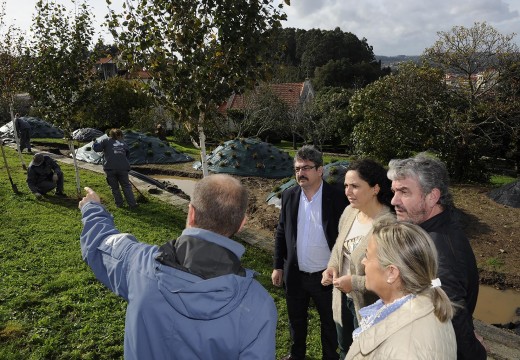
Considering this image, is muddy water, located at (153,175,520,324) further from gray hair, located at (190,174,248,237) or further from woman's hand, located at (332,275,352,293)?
gray hair, located at (190,174,248,237)

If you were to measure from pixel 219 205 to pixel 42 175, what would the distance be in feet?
29.6

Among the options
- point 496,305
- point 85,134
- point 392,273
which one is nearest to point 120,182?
point 496,305

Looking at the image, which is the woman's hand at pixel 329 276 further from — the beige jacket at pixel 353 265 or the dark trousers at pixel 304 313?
the dark trousers at pixel 304 313

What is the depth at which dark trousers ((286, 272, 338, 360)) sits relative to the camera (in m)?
3.65

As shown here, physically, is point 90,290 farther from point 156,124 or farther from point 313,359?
point 156,124

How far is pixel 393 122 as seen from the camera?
600 inches

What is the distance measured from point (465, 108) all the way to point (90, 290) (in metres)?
14.2

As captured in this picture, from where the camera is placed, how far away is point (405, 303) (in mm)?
1807

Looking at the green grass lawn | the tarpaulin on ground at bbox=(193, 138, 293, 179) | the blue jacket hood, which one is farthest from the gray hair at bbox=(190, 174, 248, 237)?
the tarpaulin on ground at bbox=(193, 138, 293, 179)

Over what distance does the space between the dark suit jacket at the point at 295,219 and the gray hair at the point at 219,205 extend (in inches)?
71.4

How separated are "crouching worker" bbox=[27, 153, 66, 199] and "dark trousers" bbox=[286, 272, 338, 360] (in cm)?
782

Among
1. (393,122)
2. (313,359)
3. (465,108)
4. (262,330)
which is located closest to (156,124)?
(393,122)

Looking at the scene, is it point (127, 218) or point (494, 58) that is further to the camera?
point (494, 58)

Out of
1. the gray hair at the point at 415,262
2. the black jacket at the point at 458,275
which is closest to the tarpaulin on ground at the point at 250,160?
the black jacket at the point at 458,275
